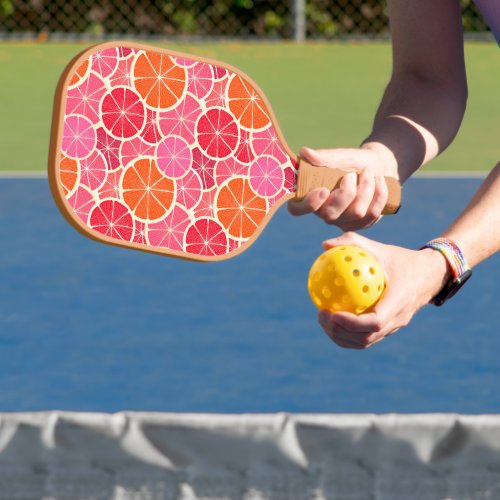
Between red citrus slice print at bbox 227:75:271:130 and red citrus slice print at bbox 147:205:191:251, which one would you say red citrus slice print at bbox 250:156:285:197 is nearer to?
red citrus slice print at bbox 227:75:271:130

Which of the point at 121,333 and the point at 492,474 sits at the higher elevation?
the point at 492,474

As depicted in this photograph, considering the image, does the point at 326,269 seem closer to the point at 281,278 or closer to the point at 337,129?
the point at 281,278

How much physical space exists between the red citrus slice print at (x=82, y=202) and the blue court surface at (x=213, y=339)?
1767 mm

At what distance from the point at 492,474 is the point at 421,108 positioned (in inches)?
28.0

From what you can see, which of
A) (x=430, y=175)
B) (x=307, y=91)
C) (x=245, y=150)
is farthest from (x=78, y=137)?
(x=307, y=91)

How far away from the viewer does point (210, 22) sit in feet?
43.2

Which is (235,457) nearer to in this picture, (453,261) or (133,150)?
(453,261)

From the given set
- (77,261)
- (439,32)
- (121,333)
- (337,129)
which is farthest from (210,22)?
(439,32)

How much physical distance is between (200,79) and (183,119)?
3.1 inches

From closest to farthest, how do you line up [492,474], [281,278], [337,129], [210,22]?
[492,474] < [281,278] < [337,129] < [210,22]

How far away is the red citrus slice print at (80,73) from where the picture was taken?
2.36 m

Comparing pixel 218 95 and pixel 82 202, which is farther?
pixel 218 95

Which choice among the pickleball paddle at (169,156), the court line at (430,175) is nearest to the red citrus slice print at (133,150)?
the pickleball paddle at (169,156)

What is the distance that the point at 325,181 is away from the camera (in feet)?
8.09
